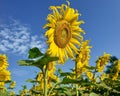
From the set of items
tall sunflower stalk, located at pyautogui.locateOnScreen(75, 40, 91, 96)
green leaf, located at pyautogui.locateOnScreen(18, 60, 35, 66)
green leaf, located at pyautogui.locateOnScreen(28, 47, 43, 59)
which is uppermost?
tall sunflower stalk, located at pyautogui.locateOnScreen(75, 40, 91, 96)

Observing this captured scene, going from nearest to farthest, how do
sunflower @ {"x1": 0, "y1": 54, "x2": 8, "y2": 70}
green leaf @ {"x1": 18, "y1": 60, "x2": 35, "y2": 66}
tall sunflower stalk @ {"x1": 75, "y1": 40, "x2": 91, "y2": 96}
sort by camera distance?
green leaf @ {"x1": 18, "y1": 60, "x2": 35, "y2": 66} < tall sunflower stalk @ {"x1": 75, "y1": 40, "x2": 91, "y2": 96} < sunflower @ {"x1": 0, "y1": 54, "x2": 8, "y2": 70}

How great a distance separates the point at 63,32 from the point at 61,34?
0.13ft

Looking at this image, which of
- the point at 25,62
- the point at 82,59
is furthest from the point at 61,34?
the point at 82,59

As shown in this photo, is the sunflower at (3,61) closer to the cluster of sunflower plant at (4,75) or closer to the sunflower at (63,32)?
the cluster of sunflower plant at (4,75)

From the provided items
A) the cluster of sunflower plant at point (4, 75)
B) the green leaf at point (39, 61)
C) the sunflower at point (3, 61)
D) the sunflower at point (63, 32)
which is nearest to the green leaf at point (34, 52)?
the green leaf at point (39, 61)

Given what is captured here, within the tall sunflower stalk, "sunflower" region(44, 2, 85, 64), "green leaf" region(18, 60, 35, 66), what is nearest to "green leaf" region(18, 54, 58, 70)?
"green leaf" region(18, 60, 35, 66)

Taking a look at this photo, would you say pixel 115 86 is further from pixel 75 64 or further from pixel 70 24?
pixel 70 24

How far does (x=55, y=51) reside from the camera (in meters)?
4.94

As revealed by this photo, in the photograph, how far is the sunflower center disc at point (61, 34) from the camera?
16.5 ft

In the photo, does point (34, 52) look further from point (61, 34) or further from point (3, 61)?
point (3, 61)

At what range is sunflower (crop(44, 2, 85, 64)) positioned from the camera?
4.96m

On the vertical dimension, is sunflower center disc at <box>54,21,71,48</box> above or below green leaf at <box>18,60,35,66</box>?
above

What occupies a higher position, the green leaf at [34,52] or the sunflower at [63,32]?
the sunflower at [63,32]

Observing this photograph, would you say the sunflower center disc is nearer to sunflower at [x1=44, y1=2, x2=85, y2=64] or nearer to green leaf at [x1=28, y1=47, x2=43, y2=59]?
sunflower at [x1=44, y1=2, x2=85, y2=64]
